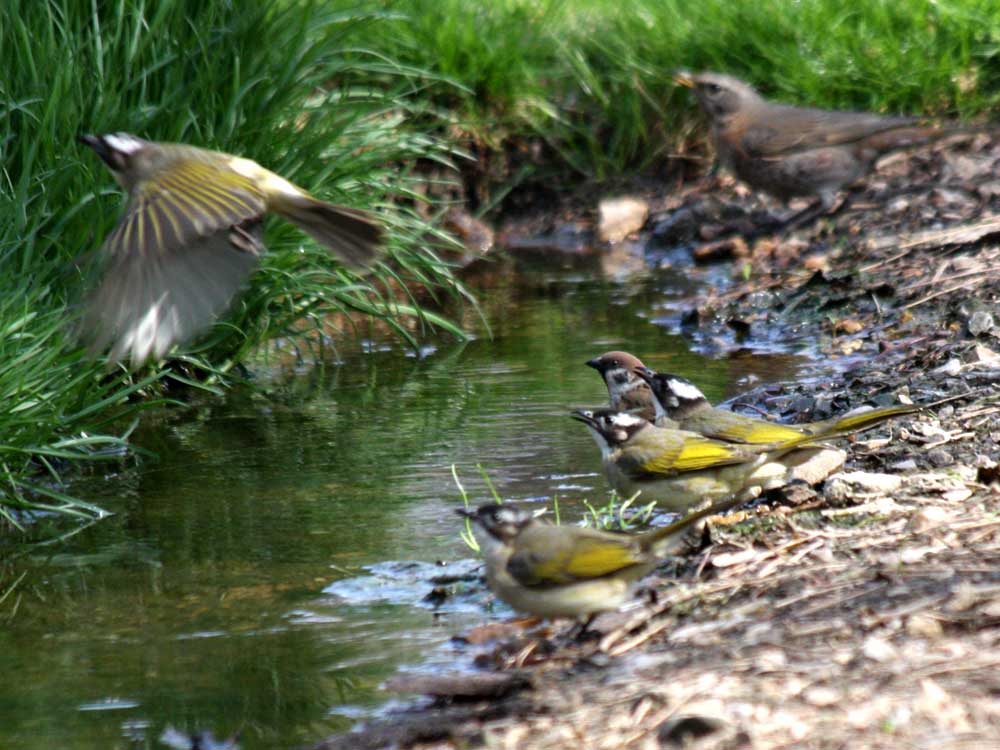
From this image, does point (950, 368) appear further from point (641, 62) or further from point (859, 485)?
point (641, 62)

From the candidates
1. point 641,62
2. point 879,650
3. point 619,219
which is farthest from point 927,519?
point 641,62

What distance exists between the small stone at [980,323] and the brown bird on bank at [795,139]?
2256mm

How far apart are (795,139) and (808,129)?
0.10 meters

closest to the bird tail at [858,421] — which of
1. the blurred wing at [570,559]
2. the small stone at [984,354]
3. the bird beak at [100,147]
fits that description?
the small stone at [984,354]

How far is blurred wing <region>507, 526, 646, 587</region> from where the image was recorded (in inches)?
158

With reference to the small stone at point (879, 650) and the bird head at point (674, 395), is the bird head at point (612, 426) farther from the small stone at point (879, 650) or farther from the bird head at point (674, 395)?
the small stone at point (879, 650)

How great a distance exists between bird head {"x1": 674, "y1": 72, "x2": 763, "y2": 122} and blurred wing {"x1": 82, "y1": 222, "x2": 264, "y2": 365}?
5.10 metres

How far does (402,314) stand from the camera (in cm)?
855

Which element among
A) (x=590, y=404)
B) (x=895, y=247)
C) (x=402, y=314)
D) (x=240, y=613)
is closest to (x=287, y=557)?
(x=240, y=613)

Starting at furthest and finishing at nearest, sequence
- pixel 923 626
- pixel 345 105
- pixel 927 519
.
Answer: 1. pixel 345 105
2. pixel 927 519
3. pixel 923 626

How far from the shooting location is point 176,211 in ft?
16.6

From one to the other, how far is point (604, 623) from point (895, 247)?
17.0ft

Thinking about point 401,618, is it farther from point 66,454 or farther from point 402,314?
point 402,314

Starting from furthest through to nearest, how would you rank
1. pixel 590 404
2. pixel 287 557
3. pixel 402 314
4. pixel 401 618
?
pixel 402 314, pixel 590 404, pixel 287 557, pixel 401 618
